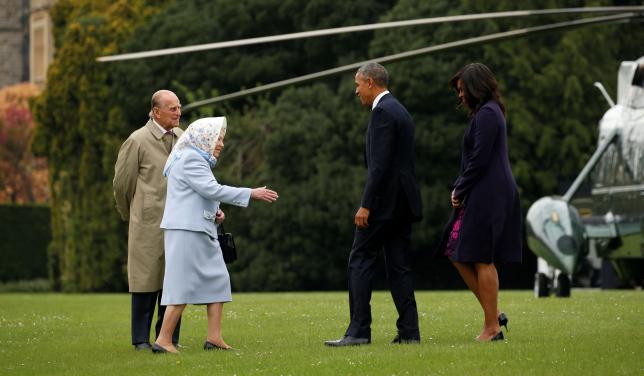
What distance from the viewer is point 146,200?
10.6 metres

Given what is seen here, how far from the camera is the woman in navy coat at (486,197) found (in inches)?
393

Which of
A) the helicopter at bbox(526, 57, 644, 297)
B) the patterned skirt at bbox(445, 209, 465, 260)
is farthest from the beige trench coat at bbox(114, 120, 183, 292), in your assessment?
the helicopter at bbox(526, 57, 644, 297)

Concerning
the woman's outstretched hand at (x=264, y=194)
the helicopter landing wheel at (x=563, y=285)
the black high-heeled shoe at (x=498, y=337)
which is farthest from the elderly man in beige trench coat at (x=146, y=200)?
the helicopter landing wheel at (x=563, y=285)

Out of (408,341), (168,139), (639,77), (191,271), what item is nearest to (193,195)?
(191,271)

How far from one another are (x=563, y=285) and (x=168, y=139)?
9.25 metres

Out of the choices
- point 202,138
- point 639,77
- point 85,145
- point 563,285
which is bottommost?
point 563,285

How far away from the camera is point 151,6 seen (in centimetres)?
4272

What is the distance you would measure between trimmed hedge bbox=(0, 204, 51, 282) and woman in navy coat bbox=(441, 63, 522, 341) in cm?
3837

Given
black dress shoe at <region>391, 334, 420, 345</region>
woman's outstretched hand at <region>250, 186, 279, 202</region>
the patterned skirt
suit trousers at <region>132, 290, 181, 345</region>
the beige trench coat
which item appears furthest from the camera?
suit trousers at <region>132, 290, 181, 345</region>

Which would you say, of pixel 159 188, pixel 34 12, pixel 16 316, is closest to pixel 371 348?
pixel 159 188

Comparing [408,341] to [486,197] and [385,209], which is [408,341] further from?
[486,197]

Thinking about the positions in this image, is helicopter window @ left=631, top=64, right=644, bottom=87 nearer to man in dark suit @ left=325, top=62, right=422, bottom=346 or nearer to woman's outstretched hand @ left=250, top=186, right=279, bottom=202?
man in dark suit @ left=325, top=62, right=422, bottom=346

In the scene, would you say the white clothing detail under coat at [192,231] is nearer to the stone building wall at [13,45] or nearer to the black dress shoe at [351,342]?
the black dress shoe at [351,342]

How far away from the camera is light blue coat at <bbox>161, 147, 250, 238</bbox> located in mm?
9938
